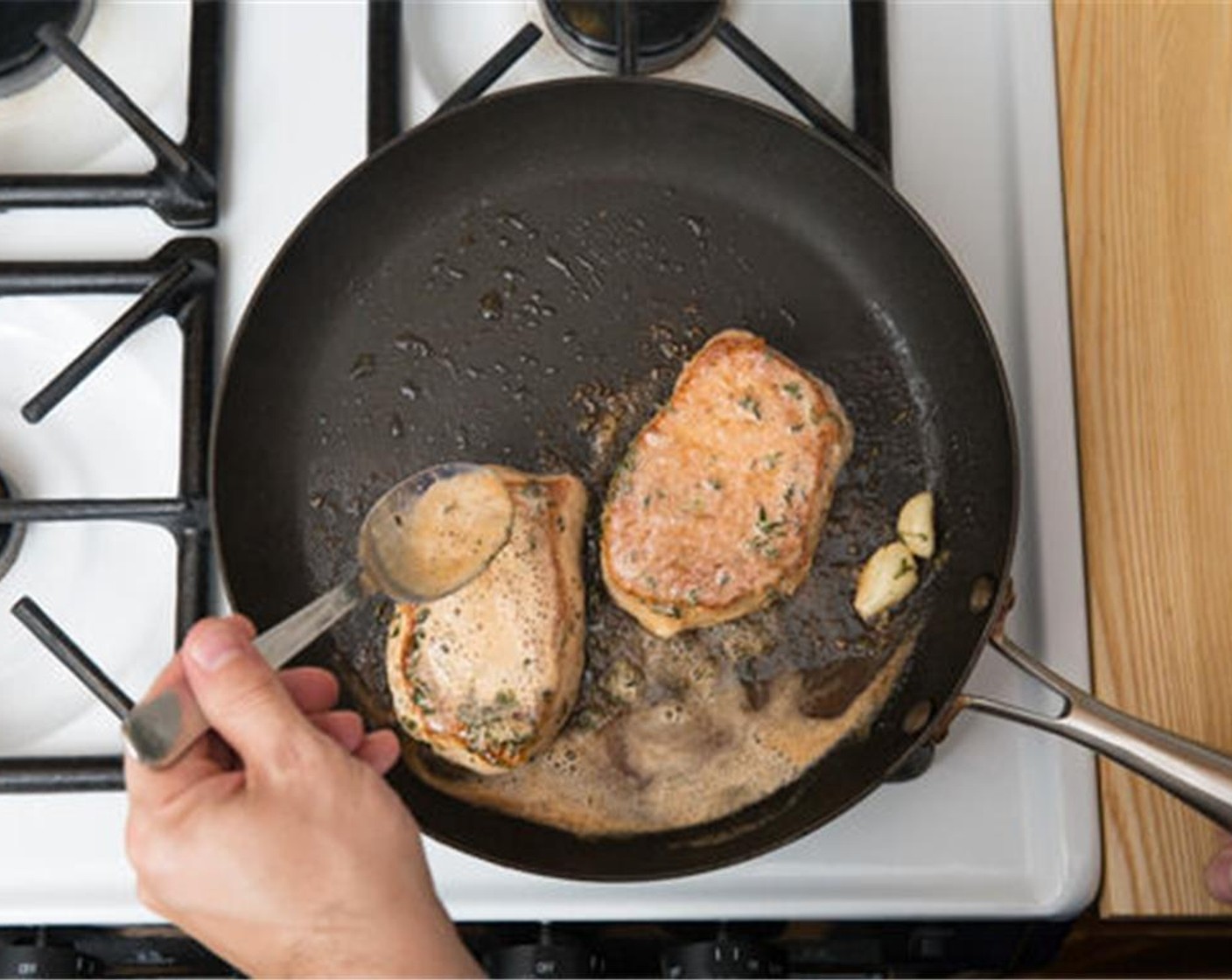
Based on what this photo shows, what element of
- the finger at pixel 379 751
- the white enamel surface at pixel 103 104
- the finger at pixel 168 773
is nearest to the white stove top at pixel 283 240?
the white enamel surface at pixel 103 104

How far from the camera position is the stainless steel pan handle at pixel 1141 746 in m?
0.77

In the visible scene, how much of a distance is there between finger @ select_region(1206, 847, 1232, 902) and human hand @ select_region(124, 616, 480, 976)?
0.43 meters

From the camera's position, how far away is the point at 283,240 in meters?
0.94

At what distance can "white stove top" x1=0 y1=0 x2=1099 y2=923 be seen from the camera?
2.84 feet

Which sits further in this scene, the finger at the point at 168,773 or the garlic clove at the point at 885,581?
the garlic clove at the point at 885,581

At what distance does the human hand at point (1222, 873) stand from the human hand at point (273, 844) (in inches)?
17.0

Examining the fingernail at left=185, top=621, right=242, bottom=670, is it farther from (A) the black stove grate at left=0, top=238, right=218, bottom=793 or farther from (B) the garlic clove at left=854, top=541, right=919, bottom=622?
(B) the garlic clove at left=854, top=541, right=919, bottom=622

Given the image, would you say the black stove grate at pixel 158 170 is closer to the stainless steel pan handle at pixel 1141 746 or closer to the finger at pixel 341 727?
the finger at pixel 341 727

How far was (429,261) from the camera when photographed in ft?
3.08

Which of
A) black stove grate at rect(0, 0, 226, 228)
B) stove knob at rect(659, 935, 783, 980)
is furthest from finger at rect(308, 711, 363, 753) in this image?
black stove grate at rect(0, 0, 226, 228)

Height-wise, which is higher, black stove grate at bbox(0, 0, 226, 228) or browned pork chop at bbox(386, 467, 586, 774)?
black stove grate at bbox(0, 0, 226, 228)

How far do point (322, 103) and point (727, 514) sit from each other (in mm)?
363

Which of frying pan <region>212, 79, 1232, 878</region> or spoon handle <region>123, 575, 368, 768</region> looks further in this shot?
frying pan <region>212, 79, 1232, 878</region>

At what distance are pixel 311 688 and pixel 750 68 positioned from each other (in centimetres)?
45
